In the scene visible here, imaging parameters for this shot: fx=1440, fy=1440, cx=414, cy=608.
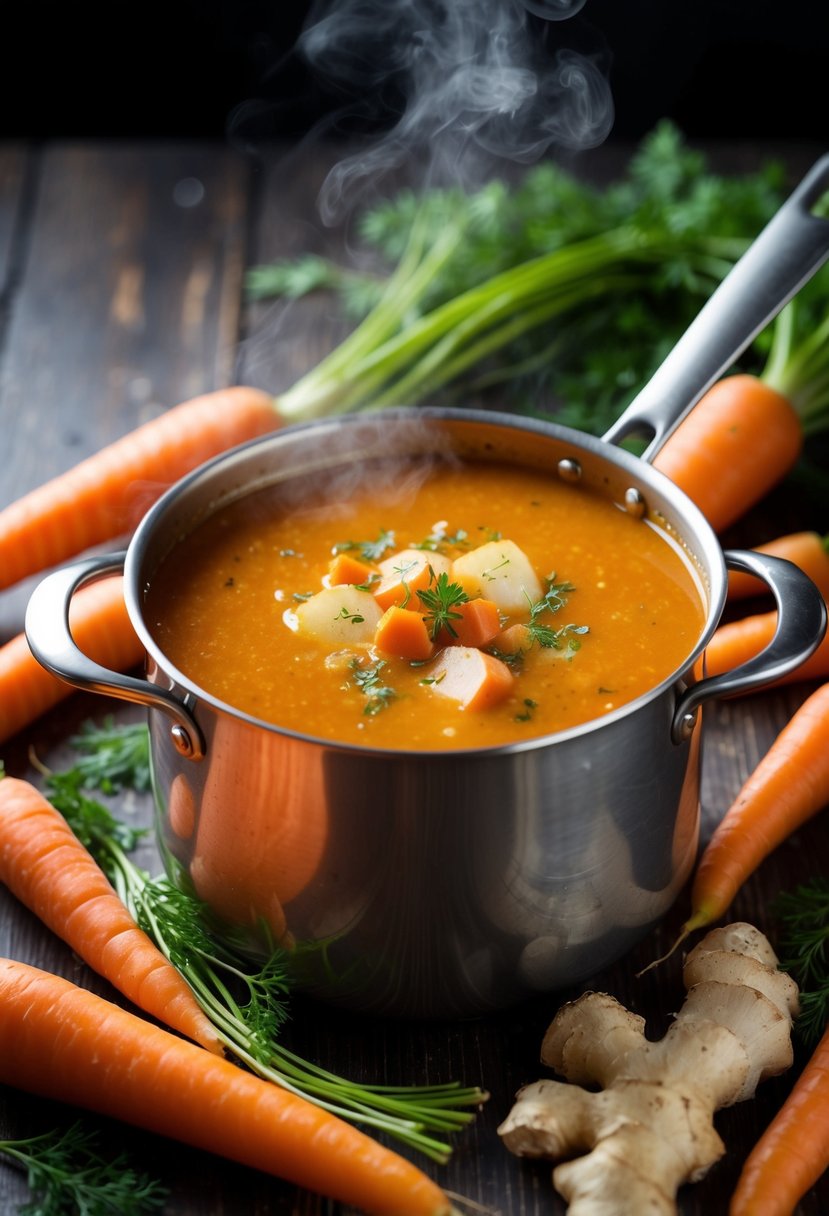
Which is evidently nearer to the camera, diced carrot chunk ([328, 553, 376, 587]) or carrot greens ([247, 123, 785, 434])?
diced carrot chunk ([328, 553, 376, 587])

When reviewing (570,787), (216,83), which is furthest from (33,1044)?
(216,83)

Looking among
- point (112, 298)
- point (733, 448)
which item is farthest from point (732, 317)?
point (112, 298)

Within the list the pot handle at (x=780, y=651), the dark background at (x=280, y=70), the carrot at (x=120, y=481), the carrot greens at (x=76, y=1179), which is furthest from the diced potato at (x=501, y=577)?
the dark background at (x=280, y=70)

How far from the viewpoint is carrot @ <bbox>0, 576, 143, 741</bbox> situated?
2889 mm

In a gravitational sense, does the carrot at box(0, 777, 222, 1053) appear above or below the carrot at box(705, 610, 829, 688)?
below

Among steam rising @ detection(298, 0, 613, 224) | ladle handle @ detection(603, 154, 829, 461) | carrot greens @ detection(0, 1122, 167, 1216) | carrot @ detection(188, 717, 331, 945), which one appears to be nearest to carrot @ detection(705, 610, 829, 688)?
ladle handle @ detection(603, 154, 829, 461)

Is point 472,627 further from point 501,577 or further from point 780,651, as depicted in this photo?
point 780,651

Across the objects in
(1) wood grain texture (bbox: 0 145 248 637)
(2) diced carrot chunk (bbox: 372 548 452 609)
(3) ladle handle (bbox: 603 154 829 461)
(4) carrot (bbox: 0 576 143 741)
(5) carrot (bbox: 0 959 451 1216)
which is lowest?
(1) wood grain texture (bbox: 0 145 248 637)

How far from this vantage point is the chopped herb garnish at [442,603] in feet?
7.69

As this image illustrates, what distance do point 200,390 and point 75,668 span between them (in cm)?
188

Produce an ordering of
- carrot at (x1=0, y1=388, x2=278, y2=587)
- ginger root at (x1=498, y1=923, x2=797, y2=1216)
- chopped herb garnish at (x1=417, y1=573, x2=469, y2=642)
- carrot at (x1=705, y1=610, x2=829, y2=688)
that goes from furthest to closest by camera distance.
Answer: carrot at (x1=0, y1=388, x2=278, y2=587) < carrot at (x1=705, y1=610, x2=829, y2=688) < chopped herb garnish at (x1=417, y1=573, x2=469, y2=642) < ginger root at (x1=498, y1=923, x2=797, y2=1216)

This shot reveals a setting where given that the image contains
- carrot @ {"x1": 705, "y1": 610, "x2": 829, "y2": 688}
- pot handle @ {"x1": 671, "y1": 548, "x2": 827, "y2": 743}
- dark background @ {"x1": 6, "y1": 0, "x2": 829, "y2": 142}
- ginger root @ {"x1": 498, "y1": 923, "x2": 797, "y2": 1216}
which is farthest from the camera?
dark background @ {"x1": 6, "y1": 0, "x2": 829, "y2": 142}

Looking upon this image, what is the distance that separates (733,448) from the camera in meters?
3.37

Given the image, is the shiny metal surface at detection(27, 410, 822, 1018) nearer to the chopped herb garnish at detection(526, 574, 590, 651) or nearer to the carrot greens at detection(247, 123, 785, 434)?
the chopped herb garnish at detection(526, 574, 590, 651)
